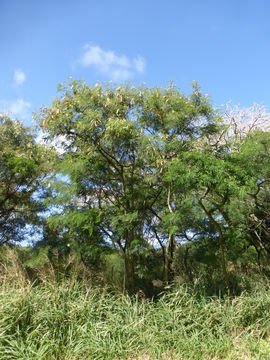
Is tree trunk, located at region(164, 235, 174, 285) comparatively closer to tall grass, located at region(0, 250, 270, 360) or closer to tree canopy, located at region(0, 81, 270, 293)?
tree canopy, located at region(0, 81, 270, 293)

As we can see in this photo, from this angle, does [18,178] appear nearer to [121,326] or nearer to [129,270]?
[129,270]

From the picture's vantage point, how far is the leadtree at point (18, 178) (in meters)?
11.2

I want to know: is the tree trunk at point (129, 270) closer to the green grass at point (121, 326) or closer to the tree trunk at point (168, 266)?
the tree trunk at point (168, 266)

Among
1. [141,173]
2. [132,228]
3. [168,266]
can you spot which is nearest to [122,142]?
[141,173]

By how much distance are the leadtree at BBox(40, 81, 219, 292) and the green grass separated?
217 cm

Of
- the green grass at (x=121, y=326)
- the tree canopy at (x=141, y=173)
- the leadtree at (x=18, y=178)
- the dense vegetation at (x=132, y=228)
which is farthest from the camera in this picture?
the leadtree at (x=18, y=178)

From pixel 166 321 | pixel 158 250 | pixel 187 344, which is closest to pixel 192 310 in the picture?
pixel 166 321

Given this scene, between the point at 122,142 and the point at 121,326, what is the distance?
4.22 meters

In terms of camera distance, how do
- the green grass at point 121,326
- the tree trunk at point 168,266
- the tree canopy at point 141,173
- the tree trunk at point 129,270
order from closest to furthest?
the green grass at point 121,326
the tree canopy at point 141,173
the tree trunk at point 129,270
the tree trunk at point 168,266

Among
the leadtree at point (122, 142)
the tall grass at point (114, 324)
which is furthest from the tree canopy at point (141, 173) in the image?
the tall grass at point (114, 324)

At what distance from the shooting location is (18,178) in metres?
12.1

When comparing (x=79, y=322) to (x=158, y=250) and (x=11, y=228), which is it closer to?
(x=158, y=250)

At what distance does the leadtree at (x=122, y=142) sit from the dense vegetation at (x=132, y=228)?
0.03 meters

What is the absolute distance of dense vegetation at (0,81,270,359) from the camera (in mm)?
5090
